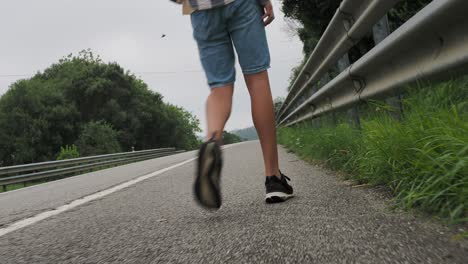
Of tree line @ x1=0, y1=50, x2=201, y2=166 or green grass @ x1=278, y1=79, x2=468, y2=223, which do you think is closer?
green grass @ x1=278, y1=79, x2=468, y2=223

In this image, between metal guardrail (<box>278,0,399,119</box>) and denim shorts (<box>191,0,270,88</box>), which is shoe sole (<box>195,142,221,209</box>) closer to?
denim shorts (<box>191,0,270,88</box>)

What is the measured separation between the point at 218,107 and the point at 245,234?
100 cm

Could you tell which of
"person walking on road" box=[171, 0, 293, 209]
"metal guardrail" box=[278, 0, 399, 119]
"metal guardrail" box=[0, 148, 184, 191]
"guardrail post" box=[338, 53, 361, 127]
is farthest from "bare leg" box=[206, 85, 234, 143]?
"metal guardrail" box=[0, 148, 184, 191]

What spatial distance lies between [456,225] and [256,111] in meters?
1.42

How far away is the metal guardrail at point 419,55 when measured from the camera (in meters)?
1.94

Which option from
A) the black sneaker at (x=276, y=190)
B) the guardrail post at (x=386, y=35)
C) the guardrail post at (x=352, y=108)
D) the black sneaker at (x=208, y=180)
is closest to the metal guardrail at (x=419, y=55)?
the guardrail post at (x=386, y=35)

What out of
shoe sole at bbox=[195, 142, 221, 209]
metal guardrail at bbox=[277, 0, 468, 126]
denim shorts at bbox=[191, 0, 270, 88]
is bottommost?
shoe sole at bbox=[195, 142, 221, 209]

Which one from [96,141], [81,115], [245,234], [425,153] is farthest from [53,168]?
[81,115]

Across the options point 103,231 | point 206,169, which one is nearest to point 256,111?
point 206,169

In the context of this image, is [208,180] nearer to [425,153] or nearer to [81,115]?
[425,153]

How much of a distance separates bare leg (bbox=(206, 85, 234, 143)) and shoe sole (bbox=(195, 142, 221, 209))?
11.5 inches

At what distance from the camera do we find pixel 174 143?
58.7m

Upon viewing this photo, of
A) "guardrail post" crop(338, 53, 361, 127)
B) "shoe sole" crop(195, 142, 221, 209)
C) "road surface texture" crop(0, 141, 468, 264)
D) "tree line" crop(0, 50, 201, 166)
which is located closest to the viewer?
"road surface texture" crop(0, 141, 468, 264)

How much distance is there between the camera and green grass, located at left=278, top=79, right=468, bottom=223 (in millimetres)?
1749
